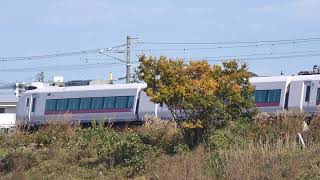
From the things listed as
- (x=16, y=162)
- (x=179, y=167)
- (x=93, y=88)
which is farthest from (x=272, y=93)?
(x=179, y=167)

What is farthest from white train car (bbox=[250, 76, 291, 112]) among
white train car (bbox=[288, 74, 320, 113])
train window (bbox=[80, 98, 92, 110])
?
train window (bbox=[80, 98, 92, 110])

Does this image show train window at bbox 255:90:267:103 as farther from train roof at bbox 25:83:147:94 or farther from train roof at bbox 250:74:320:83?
train roof at bbox 25:83:147:94

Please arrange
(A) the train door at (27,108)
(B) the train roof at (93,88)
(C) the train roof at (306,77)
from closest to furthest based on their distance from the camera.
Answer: (C) the train roof at (306,77), (B) the train roof at (93,88), (A) the train door at (27,108)

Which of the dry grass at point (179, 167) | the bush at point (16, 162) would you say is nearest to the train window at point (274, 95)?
the bush at point (16, 162)

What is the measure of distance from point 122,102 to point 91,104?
2.38 m

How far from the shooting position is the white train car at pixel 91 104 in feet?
124

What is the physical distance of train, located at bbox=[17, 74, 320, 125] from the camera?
32.9 metres

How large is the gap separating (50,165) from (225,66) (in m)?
5.34

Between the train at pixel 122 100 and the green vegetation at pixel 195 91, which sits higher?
the green vegetation at pixel 195 91

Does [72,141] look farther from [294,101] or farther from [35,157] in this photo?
[294,101]

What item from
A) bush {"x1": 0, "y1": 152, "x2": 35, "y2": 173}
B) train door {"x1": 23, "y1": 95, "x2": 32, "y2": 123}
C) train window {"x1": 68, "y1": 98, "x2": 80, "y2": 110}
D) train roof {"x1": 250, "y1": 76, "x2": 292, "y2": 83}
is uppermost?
train roof {"x1": 250, "y1": 76, "x2": 292, "y2": 83}

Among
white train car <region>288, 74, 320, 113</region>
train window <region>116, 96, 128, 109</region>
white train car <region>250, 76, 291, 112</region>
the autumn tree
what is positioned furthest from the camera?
train window <region>116, 96, 128, 109</region>

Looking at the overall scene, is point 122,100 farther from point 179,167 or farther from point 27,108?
point 179,167

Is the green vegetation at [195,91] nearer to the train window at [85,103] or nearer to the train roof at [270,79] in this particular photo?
the train roof at [270,79]
